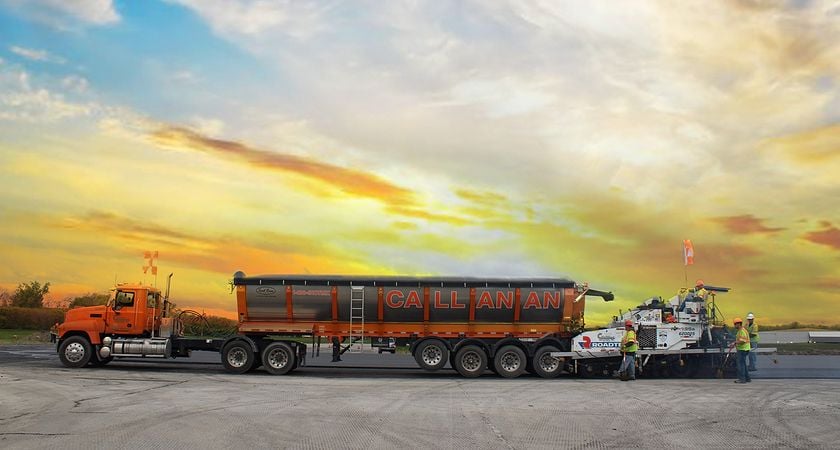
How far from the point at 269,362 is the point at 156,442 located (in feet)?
44.8

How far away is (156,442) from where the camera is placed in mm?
11531

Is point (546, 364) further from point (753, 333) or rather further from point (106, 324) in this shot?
point (106, 324)

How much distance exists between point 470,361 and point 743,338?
29.5 feet

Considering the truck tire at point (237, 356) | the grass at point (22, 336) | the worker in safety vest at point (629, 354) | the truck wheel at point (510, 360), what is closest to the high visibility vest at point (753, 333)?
the worker in safety vest at point (629, 354)

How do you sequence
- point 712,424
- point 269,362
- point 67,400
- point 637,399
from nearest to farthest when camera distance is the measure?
point 712,424, point 67,400, point 637,399, point 269,362

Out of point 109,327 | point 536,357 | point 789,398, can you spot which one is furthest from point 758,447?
point 109,327

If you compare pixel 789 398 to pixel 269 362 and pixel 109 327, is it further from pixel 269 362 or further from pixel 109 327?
pixel 109 327

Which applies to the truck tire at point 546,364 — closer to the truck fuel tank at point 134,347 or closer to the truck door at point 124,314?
the truck fuel tank at point 134,347

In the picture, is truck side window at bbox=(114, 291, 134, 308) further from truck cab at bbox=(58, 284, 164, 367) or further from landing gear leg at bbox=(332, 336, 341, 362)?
landing gear leg at bbox=(332, 336, 341, 362)

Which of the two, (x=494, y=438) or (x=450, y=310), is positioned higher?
(x=450, y=310)

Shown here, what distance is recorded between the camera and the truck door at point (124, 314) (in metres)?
26.1

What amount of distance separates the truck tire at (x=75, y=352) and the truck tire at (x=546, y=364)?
15.8 m

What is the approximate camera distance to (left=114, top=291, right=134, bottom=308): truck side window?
26.4 meters

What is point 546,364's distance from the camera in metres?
25.3
